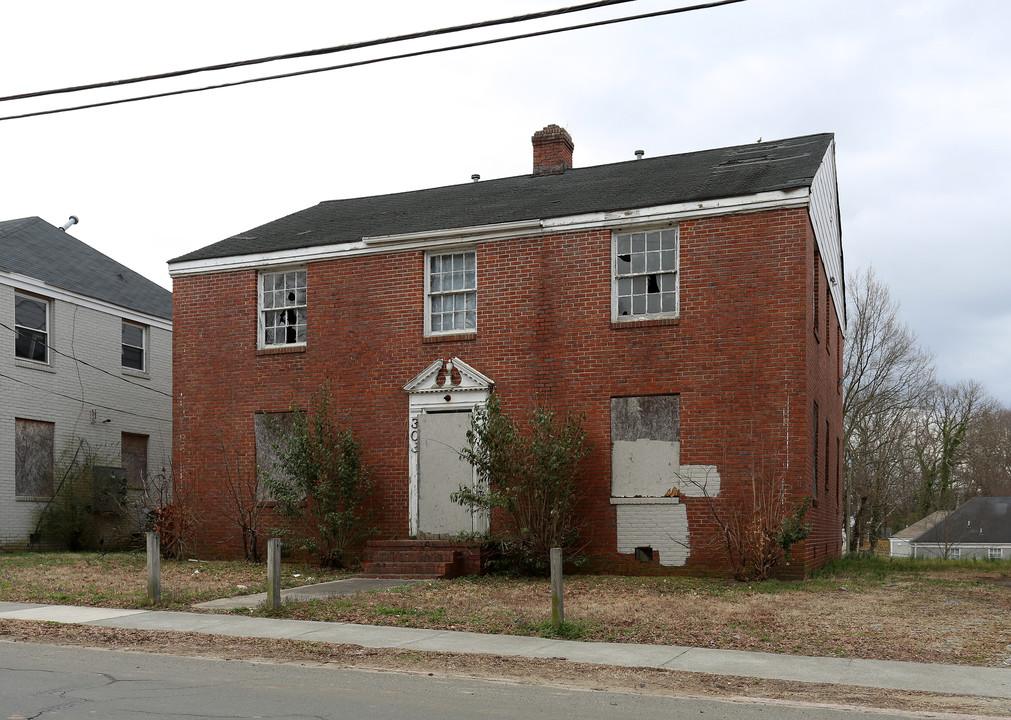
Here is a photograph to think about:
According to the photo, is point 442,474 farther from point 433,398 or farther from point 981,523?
point 981,523

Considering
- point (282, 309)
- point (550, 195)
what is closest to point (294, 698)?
point (282, 309)

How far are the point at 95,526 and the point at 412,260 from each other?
38.6 ft

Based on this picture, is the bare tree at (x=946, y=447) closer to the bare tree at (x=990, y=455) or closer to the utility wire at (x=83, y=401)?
the bare tree at (x=990, y=455)

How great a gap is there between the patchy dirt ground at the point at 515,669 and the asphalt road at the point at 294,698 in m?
0.34

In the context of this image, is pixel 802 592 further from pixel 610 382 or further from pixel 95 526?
pixel 95 526

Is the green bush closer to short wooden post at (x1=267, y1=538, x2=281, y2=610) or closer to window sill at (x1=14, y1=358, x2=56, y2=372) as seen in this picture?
short wooden post at (x1=267, y1=538, x2=281, y2=610)

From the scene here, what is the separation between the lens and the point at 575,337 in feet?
57.1

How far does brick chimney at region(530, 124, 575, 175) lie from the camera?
74.2 ft

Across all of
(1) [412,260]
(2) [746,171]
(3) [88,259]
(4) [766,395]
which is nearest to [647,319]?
(4) [766,395]

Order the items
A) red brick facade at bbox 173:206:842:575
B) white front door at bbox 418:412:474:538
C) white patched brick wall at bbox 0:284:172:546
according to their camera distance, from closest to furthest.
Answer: red brick facade at bbox 173:206:842:575
white front door at bbox 418:412:474:538
white patched brick wall at bbox 0:284:172:546

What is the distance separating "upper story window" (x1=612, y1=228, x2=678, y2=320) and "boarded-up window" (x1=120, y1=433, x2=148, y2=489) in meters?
14.7

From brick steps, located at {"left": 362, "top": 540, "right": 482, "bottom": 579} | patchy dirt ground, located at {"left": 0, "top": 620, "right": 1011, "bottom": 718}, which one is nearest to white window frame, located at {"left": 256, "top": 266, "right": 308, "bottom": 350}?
brick steps, located at {"left": 362, "top": 540, "right": 482, "bottom": 579}

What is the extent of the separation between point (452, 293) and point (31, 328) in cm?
1160

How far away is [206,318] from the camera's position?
2034 centimetres
